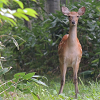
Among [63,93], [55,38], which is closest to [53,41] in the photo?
[55,38]

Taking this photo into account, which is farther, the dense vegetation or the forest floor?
the dense vegetation

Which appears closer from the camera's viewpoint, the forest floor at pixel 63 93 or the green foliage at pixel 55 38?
the forest floor at pixel 63 93

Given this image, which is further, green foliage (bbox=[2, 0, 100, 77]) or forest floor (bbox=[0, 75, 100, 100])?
green foliage (bbox=[2, 0, 100, 77])

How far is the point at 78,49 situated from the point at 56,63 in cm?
210

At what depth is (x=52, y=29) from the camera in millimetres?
6070

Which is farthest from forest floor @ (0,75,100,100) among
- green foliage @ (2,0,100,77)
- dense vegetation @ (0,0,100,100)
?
green foliage @ (2,0,100,77)

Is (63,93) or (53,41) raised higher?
(53,41)

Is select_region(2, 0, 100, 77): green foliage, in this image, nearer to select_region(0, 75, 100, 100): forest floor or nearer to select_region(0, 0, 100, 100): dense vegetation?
select_region(0, 0, 100, 100): dense vegetation

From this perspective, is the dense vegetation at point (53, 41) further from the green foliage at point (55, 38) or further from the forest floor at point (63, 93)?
the forest floor at point (63, 93)

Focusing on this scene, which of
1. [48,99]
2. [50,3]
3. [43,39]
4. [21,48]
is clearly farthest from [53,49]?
[48,99]

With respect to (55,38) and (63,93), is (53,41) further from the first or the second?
(63,93)

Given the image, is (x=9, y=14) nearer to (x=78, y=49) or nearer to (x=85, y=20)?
(x=78, y=49)

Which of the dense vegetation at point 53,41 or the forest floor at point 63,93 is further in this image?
the dense vegetation at point 53,41

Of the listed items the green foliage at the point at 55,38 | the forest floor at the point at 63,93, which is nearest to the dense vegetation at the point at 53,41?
the green foliage at the point at 55,38
